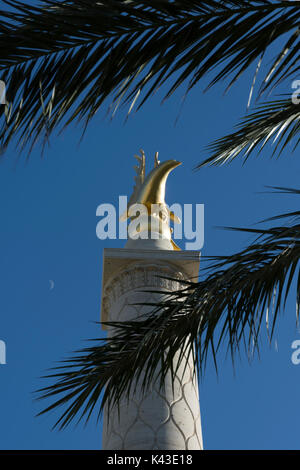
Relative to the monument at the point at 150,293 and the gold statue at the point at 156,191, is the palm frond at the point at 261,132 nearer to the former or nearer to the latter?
the monument at the point at 150,293

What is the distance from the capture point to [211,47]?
384cm

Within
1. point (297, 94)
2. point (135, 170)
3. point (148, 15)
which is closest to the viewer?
point (148, 15)

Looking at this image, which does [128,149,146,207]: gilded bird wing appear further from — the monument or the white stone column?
the white stone column

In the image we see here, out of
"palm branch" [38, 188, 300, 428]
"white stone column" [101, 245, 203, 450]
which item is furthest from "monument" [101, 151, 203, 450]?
"palm branch" [38, 188, 300, 428]

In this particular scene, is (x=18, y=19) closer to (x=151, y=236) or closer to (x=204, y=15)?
(x=204, y=15)

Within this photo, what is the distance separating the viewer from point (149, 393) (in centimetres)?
789

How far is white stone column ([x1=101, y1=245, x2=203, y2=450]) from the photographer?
7.71 meters

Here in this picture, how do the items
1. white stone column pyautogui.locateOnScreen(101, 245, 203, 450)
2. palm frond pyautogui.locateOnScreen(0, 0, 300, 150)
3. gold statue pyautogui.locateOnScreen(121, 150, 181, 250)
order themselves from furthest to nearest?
1. gold statue pyautogui.locateOnScreen(121, 150, 181, 250)
2. white stone column pyautogui.locateOnScreen(101, 245, 203, 450)
3. palm frond pyautogui.locateOnScreen(0, 0, 300, 150)

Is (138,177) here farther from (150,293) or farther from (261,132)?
(261,132)

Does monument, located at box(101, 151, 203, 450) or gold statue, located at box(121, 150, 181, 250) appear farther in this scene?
gold statue, located at box(121, 150, 181, 250)

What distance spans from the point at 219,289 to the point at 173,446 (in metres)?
4.02

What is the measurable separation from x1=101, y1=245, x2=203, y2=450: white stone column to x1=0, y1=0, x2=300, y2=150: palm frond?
342 cm

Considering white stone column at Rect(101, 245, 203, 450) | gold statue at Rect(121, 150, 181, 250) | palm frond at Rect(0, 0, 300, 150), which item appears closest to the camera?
palm frond at Rect(0, 0, 300, 150)
